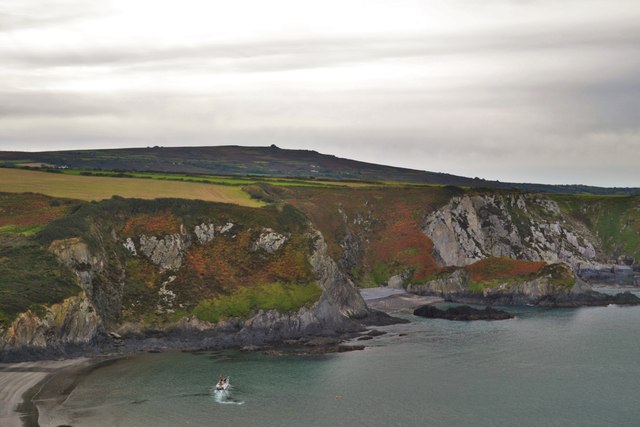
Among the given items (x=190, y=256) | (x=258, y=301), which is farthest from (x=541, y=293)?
(x=190, y=256)

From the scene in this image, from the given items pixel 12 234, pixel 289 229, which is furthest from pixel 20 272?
pixel 289 229

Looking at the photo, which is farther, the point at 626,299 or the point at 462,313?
the point at 626,299

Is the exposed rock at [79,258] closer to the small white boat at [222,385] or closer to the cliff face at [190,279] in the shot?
the cliff face at [190,279]

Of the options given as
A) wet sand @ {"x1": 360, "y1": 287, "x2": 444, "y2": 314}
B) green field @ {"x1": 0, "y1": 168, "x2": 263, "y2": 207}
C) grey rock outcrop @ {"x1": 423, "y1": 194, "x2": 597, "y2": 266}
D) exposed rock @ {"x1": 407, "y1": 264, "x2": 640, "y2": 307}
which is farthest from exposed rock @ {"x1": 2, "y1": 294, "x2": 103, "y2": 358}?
grey rock outcrop @ {"x1": 423, "y1": 194, "x2": 597, "y2": 266}

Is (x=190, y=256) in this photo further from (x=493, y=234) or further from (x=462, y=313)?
(x=493, y=234)

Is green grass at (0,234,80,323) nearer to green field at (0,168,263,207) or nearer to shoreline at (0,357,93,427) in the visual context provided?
shoreline at (0,357,93,427)

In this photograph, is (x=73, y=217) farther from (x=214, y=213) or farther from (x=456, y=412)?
(x=456, y=412)
